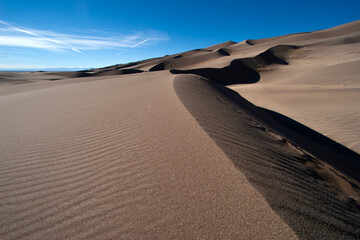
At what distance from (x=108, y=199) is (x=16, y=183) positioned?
4.33ft

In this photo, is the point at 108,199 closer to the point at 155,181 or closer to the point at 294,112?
the point at 155,181

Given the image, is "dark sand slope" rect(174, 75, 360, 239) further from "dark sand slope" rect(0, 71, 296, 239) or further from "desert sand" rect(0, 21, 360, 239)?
"dark sand slope" rect(0, 71, 296, 239)

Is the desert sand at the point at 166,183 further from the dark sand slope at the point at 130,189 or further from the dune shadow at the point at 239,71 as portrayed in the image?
the dune shadow at the point at 239,71

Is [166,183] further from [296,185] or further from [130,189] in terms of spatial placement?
[296,185]

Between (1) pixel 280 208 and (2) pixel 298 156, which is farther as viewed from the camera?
(2) pixel 298 156

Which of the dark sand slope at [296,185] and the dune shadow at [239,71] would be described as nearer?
the dark sand slope at [296,185]

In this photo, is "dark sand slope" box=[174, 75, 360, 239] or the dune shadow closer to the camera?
"dark sand slope" box=[174, 75, 360, 239]

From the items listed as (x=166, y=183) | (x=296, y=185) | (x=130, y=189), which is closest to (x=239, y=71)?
(x=296, y=185)

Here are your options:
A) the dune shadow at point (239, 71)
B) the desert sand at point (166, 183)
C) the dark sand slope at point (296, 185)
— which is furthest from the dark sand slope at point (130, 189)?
the dune shadow at point (239, 71)

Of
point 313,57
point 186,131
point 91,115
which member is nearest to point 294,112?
point 186,131

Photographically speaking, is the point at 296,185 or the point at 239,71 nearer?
the point at 296,185

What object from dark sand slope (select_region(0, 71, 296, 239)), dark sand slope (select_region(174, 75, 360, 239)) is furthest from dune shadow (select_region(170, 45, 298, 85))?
dark sand slope (select_region(174, 75, 360, 239))

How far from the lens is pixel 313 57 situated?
27484 millimetres

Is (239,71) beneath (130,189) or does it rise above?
beneath
